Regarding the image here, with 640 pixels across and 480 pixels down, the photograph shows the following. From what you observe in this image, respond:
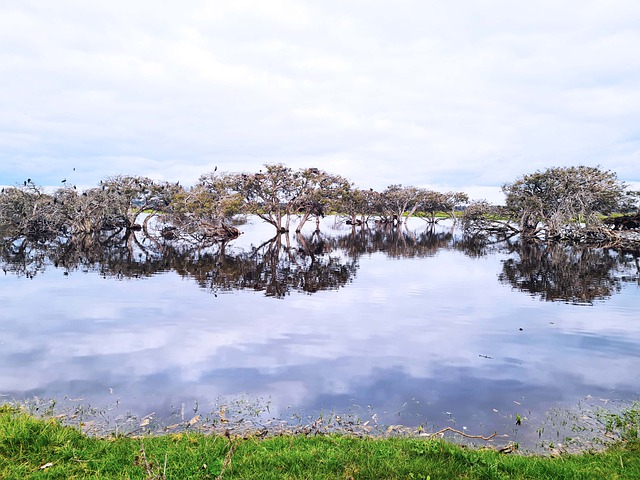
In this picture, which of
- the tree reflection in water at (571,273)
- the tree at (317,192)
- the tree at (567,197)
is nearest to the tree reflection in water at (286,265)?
the tree reflection in water at (571,273)

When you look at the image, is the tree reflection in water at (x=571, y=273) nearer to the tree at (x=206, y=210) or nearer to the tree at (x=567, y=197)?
the tree at (x=567, y=197)

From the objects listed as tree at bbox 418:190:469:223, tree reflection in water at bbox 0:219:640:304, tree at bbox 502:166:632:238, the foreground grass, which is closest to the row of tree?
tree at bbox 502:166:632:238

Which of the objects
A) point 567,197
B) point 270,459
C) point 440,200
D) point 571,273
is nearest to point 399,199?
point 440,200

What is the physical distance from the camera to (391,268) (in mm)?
29766

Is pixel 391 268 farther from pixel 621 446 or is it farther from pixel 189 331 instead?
pixel 621 446

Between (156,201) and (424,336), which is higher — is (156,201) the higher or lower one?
the higher one

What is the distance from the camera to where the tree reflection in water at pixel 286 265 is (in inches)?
894

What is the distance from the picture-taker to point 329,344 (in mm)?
12695

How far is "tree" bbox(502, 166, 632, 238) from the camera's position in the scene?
51.4 metres

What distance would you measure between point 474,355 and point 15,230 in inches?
2694

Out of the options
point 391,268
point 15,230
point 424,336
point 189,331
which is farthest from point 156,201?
point 424,336

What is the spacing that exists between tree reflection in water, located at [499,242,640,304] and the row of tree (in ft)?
50.8

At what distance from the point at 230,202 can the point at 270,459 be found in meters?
51.7

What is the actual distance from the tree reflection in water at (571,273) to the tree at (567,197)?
489 inches
